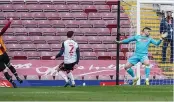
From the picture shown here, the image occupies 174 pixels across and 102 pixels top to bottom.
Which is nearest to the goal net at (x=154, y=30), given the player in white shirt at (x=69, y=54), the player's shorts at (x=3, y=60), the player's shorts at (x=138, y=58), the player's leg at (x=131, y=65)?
the player's leg at (x=131, y=65)

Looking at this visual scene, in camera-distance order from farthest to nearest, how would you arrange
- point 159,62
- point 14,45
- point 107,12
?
point 107,12, point 14,45, point 159,62

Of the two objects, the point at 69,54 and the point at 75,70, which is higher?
the point at 69,54

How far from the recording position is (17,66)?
22.3 metres

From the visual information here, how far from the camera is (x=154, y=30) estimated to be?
2350 cm

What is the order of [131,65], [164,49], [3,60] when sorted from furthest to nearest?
[164,49] < [131,65] < [3,60]

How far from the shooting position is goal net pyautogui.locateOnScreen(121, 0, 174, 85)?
2169 cm

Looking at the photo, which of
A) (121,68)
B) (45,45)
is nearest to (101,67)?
(121,68)

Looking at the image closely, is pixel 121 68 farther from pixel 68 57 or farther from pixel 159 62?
pixel 68 57

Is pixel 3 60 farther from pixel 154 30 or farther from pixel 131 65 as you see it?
pixel 154 30

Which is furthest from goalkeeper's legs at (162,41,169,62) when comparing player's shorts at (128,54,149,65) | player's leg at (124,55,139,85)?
player's shorts at (128,54,149,65)

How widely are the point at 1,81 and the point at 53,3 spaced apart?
8.14 m

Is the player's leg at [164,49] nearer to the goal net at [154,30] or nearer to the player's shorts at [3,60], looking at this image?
the goal net at [154,30]

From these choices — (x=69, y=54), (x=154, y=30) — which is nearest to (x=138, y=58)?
(x=69, y=54)

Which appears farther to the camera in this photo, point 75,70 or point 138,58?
point 75,70
